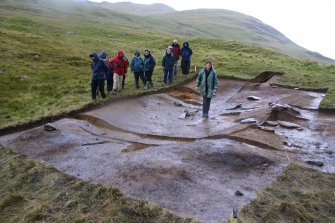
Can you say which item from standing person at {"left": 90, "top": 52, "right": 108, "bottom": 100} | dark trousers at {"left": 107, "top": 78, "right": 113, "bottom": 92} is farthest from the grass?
dark trousers at {"left": 107, "top": 78, "right": 113, "bottom": 92}

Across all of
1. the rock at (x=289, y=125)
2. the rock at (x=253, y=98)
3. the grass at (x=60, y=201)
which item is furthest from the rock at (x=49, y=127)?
the rock at (x=253, y=98)

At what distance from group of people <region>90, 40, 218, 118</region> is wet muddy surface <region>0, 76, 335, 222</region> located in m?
1.18

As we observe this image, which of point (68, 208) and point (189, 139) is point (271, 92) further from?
point (68, 208)

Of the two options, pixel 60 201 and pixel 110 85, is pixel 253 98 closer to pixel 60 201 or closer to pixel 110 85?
pixel 110 85

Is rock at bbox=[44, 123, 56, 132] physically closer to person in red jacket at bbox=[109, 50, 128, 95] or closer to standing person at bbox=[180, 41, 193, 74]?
person in red jacket at bbox=[109, 50, 128, 95]

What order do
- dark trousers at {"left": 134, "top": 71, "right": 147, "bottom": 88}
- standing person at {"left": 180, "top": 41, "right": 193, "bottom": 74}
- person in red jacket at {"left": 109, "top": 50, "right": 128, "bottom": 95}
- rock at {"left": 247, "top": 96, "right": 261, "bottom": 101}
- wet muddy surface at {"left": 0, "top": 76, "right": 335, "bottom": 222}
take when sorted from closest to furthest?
wet muddy surface at {"left": 0, "top": 76, "right": 335, "bottom": 222}, rock at {"left": 247, "top": 96, "right": 261, "bottom": 101}, person in red jacket at {"left": 109, "top": 50, "right": 128, "bottom": 95}, dark trousers at {"left": 134, "top": 71, "right": 147, "bottom": 88}, standing person at {"left": 180, "top": 41, "right": 193, "bottom": 74}

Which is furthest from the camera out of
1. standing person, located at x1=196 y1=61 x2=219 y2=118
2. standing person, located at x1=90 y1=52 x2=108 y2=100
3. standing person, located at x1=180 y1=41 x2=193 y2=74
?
standing person, located at x1=180 y1=41 x2=193 y2=74

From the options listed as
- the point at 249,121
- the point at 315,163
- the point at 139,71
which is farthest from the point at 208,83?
the point at 315,163

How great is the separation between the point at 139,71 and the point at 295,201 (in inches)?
518

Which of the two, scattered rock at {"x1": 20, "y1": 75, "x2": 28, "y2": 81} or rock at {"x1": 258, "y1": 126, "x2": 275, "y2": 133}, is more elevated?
rock at {"x1": 258, "y1": 126, "x2": 275, "y2": 133}

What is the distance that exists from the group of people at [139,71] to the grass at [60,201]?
25.1ft

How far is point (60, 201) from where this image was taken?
895cm

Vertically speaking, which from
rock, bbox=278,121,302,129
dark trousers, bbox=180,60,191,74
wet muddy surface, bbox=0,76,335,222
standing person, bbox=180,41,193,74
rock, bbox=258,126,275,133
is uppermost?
standing person, bbox=180,41,193,74

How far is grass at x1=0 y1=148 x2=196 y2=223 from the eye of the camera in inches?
317
